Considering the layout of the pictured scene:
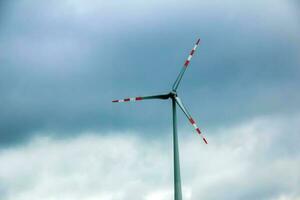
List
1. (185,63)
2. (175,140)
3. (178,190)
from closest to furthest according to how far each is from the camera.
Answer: (178,190), (175,140), (185,63)

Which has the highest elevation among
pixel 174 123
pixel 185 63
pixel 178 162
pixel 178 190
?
pixel 185 63

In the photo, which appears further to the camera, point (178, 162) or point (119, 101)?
point (119, 101)

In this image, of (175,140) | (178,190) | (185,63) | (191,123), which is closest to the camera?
(178,190)

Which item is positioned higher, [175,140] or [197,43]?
[197,43]

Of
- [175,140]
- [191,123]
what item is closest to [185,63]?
[191,123]

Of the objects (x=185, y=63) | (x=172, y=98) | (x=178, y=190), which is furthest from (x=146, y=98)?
(x=178, y=190)

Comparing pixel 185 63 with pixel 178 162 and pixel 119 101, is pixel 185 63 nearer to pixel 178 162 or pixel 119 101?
pixel 119 101

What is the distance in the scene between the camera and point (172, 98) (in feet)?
229

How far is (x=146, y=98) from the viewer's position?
71125 mm

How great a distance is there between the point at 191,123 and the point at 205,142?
473 cm

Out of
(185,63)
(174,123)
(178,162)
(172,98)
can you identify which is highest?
(185,63)

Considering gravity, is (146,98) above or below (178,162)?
above

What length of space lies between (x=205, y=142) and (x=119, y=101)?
13176 millimetres

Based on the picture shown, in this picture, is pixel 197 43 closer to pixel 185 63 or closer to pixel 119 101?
pixel 185 63
